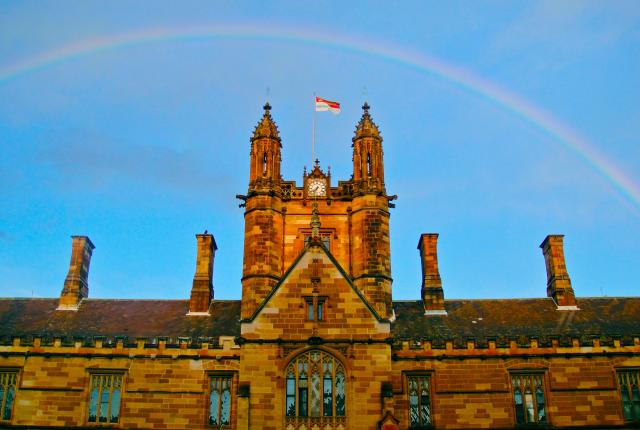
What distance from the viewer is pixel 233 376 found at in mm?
32281

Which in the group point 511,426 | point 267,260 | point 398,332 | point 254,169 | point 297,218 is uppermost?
point 254,169

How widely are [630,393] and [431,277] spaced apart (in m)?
10.9

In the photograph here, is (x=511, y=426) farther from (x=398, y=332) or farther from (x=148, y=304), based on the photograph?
(x=148, y=304)

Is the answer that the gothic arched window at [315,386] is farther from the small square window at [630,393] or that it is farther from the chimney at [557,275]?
the chimney at [557,275]

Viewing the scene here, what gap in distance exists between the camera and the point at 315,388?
27.7m

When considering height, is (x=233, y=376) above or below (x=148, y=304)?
below

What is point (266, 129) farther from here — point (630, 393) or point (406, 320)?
point (630, 393)

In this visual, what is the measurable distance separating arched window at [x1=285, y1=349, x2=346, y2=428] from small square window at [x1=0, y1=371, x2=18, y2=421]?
1335 cm

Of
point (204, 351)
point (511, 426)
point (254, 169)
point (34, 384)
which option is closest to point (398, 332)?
point (511, 426)

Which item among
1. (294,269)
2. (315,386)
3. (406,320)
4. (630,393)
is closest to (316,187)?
(406,320)

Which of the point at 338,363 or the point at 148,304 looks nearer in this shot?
the point at 338,363

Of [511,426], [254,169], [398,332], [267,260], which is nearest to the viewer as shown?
[511,426]

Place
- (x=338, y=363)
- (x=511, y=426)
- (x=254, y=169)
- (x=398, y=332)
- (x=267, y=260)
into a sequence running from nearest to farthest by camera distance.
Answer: (x=338, y=363), (x=511, y=426), (x=398, y=332), (x=267, y=260), (x=254, y=169)

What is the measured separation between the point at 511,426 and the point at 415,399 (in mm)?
4238
